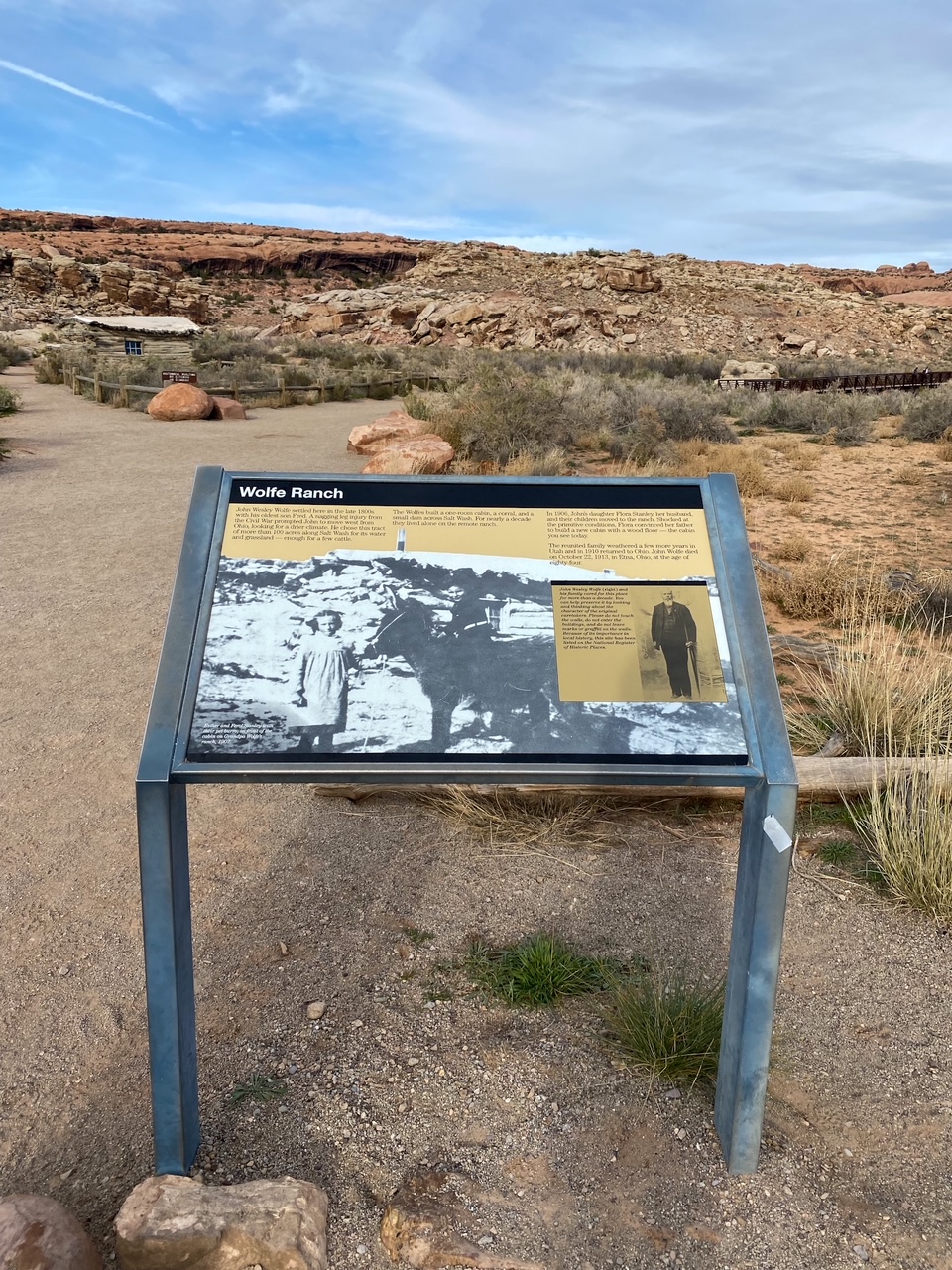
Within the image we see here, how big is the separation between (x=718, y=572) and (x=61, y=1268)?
1957 millimetres

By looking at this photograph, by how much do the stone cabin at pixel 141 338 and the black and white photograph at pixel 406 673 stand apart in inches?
1017

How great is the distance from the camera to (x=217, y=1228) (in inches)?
70.1

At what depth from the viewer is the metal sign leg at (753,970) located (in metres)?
1.97

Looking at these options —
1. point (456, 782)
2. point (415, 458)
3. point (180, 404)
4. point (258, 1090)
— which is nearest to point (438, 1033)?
point (258, 1090)

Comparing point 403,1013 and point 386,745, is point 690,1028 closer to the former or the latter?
point 403,1013

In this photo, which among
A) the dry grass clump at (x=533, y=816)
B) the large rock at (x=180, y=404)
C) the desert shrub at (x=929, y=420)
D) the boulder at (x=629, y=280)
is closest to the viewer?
the dry grass clump at (x=533, y=816)

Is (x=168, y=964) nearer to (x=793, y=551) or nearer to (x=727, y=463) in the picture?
(x=793, y=551)

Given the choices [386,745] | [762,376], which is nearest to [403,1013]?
[386,745]

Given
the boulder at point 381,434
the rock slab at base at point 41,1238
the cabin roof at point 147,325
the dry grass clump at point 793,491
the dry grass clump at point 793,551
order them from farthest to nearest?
the cabin roof at point 147,325 < the boulder at point 381,434 < the dry grass clump at point 793,491 < the dry grass clump at point 793,551 < the rock slab at base at point 41,1238

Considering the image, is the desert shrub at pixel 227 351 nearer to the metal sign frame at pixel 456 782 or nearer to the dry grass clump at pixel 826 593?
the dry grass clump at pixel 826 593

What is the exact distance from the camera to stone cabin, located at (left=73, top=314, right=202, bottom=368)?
2720 centimetres

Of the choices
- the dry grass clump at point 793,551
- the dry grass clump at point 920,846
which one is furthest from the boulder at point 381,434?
the dry grass clump at point 920,846

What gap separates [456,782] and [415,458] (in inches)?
357

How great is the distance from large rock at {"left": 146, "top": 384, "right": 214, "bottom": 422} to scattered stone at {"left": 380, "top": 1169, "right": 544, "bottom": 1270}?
1567cm
